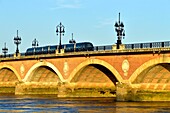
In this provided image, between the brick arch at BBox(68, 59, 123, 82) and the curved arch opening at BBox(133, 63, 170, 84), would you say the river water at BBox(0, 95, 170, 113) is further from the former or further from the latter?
the brick arch at BBox(68, 59, 123, 82)

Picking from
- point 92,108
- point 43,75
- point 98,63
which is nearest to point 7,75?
point 43,75

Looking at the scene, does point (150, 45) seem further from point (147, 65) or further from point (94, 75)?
point (94, 75)

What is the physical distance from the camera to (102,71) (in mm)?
57656

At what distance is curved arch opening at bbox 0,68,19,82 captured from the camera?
77.1 metres

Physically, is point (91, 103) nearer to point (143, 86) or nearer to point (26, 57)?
point (143, 86)

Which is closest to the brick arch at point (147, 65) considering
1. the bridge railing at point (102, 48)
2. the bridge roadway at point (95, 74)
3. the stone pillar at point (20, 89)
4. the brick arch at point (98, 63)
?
the bridge roadway at point (95, 74)

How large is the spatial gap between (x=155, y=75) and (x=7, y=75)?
35.4m

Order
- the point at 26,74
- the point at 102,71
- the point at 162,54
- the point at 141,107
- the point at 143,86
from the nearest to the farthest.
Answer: the point at 141,107, the point at 162,54, the point at 143,86, the point at 102,71, the point at 26,74

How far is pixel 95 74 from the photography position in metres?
59.1

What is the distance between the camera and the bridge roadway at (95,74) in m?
48.5

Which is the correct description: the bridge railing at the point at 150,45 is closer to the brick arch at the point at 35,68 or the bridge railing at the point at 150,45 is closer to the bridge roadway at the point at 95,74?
the bridge roadway at the point at 95,74

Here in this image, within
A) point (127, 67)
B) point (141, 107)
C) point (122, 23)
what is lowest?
point (141, 107)

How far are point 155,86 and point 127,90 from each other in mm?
3118

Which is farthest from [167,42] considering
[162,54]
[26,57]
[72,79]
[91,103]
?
[26,57]
